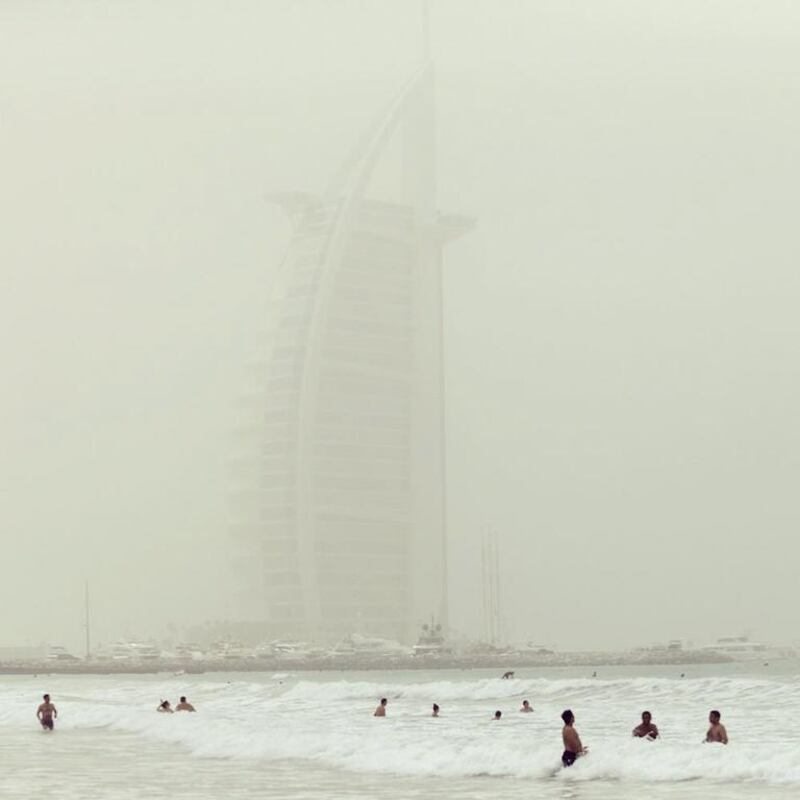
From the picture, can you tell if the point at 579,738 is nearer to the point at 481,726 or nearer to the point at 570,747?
the point at 570,747

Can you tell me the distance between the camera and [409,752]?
26688 millimetres

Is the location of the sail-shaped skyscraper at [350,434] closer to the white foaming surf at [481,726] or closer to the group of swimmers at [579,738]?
the white foaming surf at [481,726]

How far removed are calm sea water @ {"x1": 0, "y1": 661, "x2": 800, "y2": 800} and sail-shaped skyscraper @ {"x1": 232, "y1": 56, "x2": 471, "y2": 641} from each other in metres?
115

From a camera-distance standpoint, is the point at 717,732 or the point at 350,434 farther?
the point at 350,434

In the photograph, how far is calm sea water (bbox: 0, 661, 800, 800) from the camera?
21.8 meters

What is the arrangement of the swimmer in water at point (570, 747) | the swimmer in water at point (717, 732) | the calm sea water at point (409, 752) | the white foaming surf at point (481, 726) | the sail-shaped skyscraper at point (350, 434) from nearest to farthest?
the calm sea water at point (409, 752) < the white foaming surf at point (481, 726) < the swimmer in water at point (570, 747) < the swimmer in water at point (717, 732) < the sail-shaped skyscraper at point (350, 434)

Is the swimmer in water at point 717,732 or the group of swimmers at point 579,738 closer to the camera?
the group of swimmers at point 579,738

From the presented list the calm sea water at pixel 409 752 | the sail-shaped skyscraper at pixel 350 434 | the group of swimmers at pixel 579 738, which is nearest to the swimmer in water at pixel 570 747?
the group of swimmers at pixel 579 738

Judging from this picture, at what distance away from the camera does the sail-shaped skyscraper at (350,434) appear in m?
165

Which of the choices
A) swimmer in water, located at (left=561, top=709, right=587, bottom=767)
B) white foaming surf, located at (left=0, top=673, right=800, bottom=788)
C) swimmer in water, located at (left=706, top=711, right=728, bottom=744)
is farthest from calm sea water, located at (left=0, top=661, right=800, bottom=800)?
swimmer in water, located at (left=706, top=711, right=728, bottom=744)

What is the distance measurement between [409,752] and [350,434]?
147573mm

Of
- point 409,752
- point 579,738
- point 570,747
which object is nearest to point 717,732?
point 579,738

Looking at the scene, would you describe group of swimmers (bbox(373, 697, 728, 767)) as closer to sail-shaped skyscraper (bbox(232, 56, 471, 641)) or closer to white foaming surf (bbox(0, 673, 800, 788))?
white foaming surf (bbox(0, 673, 800, 788))

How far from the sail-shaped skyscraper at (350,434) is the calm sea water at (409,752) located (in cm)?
11481
